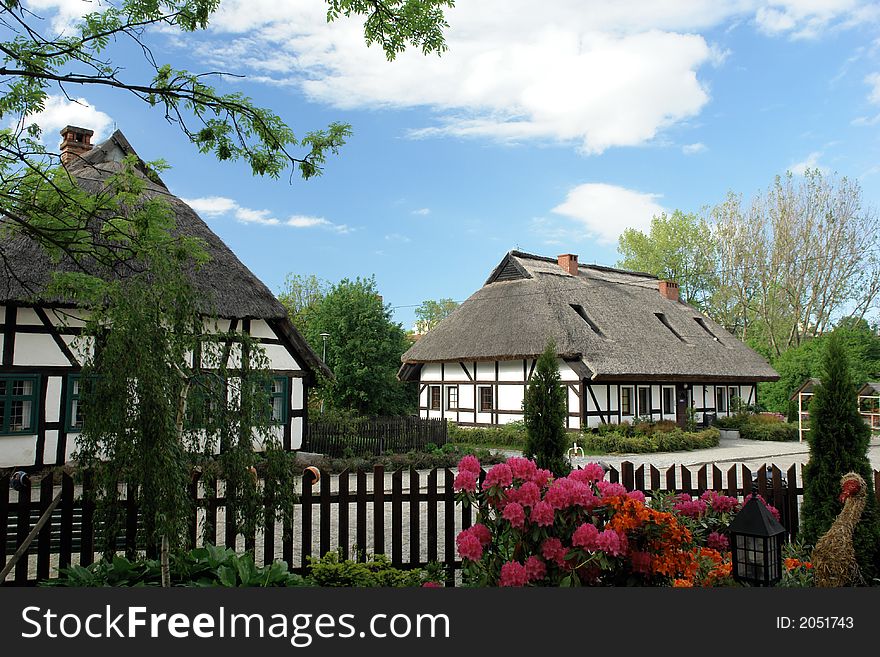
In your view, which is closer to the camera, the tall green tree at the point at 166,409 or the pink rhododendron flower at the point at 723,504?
the tall green tree at the point at 166,409

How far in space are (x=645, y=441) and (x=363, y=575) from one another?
19.1 metres

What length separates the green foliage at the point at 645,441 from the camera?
22.2m

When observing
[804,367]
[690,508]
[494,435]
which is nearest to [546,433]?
[690,508]

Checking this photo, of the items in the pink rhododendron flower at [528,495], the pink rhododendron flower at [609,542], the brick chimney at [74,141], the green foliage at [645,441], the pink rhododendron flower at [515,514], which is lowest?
the green foliage at [645,441]

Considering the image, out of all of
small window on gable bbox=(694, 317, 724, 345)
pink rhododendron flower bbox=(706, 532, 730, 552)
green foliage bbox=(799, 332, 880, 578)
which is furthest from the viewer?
small window on gable bbox=(694, 317, 724, 345)

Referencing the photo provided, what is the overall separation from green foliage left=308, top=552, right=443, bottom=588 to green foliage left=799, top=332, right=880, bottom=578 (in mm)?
3838

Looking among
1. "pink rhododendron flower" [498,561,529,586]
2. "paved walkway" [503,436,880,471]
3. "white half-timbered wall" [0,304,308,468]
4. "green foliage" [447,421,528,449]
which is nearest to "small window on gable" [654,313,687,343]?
"paved walkway" [503,436,880,471]

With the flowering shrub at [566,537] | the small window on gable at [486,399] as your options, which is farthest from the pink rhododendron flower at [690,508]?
the small window on gable at [486,399]

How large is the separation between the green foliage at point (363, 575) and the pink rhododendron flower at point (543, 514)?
126 centimetres

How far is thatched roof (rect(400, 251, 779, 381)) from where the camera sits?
26391 millimetres

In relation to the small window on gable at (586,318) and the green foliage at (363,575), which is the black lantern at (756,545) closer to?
the green foliage at (363,575)

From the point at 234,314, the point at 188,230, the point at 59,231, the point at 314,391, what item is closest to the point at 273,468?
the point at 59,231

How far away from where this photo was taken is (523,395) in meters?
24.8

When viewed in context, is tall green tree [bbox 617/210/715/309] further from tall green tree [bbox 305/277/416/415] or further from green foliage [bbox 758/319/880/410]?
tall green tree [bbox 305/277/416/415]
